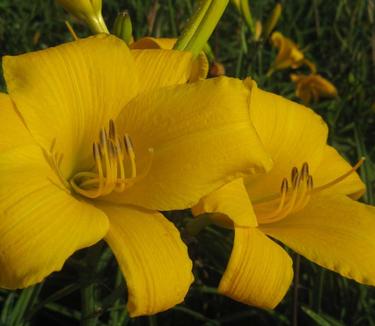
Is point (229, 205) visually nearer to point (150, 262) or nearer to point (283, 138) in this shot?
point (150, 262)

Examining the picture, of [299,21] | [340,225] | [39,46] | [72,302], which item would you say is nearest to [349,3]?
[299,21]

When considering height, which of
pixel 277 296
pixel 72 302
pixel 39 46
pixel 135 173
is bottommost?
pixel 72 302

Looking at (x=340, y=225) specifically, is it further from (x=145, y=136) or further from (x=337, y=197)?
(x=145, y=136)

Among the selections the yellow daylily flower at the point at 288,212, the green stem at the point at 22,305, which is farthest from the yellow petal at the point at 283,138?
the green stem at the point at 22,305

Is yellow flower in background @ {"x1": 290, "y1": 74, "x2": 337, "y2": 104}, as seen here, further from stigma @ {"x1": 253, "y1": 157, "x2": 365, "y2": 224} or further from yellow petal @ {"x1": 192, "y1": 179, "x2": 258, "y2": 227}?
yellow petal @ {"x1": 192, "y1": 179, "x2": 258, "y2": 227}

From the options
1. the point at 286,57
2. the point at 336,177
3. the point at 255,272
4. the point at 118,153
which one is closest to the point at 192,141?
the point at 118,153

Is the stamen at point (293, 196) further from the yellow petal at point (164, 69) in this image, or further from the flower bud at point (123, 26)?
the flower bud at point (123, 26)
